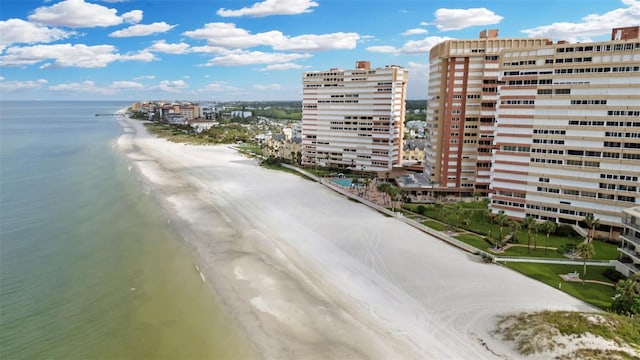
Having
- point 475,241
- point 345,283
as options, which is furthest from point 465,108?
point 345,283

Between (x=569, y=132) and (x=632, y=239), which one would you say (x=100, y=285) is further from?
(x=569, y=132)

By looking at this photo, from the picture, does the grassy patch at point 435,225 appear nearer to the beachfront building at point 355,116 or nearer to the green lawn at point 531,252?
the green lawn at point 531,252

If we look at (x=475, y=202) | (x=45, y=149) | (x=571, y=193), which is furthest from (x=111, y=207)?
(x=45, y=149)

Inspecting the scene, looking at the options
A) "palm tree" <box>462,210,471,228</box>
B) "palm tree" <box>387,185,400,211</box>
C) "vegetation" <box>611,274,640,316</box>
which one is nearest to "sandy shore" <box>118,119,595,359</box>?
"vegetation" <box>611,274,640,316</box>

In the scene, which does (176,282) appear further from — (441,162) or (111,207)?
(441,162)

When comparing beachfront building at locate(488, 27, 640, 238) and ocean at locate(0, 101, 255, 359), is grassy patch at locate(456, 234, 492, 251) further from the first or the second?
ocean at locate(0, 101, 255, 359)

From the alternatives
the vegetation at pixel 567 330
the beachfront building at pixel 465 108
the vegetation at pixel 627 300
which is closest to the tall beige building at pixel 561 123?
the beachfront building at pixel 465 108
